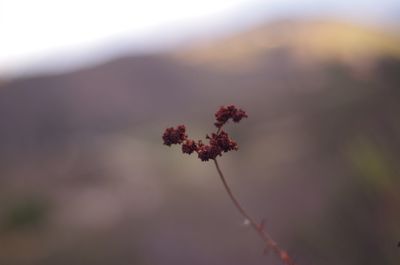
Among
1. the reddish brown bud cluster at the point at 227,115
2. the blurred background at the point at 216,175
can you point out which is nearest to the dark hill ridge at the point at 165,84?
the blurred background at the point at 216,175

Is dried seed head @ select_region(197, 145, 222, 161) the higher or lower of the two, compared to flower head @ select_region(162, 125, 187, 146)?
lower

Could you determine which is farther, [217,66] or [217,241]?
[217,66]

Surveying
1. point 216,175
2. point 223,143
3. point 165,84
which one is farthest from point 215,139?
point 165,84

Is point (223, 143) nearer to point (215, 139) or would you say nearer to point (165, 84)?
point (215, 139)

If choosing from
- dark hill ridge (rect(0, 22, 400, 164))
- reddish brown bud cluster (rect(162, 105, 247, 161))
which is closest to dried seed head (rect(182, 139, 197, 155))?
reddish brown bud cluster (rect(162, 105, 247, 161))

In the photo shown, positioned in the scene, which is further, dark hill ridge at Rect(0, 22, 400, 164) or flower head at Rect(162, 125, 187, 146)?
dark hill ridge at Rect(0, 22, 400, 164)

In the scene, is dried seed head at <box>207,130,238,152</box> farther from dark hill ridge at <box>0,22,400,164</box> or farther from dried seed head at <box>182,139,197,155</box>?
dark hill ridge at <box>0,22,400,164</box>

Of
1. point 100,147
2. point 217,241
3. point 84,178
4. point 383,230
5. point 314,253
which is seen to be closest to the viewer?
point 383,230

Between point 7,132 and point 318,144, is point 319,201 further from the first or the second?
point 7,132

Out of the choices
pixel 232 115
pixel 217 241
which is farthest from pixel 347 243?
pixel 217 241
